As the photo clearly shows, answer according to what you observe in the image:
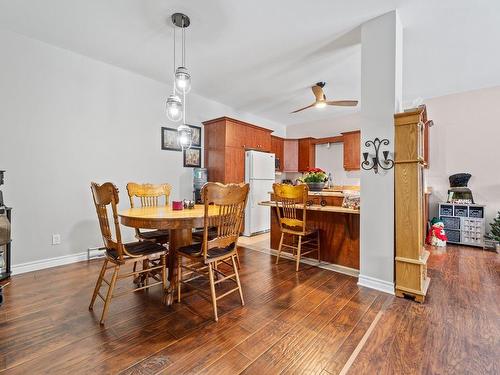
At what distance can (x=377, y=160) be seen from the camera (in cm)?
239

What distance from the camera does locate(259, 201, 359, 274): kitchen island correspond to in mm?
2910

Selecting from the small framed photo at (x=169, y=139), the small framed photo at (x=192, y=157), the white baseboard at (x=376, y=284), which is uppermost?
the small framed photo at (x=169, y=139)

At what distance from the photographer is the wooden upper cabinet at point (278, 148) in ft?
19.7

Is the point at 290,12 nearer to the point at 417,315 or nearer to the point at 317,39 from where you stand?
the point at 317,39

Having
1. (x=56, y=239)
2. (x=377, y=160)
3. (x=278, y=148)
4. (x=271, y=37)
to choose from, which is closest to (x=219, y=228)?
(x=377, y=160)

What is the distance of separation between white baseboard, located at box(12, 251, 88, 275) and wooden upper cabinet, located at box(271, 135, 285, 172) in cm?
429

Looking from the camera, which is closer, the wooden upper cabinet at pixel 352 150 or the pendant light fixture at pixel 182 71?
the pendant light fixture at pixel 182 71

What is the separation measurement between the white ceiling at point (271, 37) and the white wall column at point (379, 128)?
22 cm

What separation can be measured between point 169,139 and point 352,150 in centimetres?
381

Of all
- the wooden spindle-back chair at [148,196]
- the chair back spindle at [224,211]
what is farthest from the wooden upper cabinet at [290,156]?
the chair back spindle at [224,211]

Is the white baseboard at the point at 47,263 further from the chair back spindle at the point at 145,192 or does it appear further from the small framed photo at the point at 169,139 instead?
the small framed photo at the point at 169,139

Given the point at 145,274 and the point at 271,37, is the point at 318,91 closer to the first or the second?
the point at 271,37

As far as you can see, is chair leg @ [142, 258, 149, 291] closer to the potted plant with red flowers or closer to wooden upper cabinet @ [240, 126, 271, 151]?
the potted plant with red flowers

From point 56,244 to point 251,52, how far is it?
3.38m
